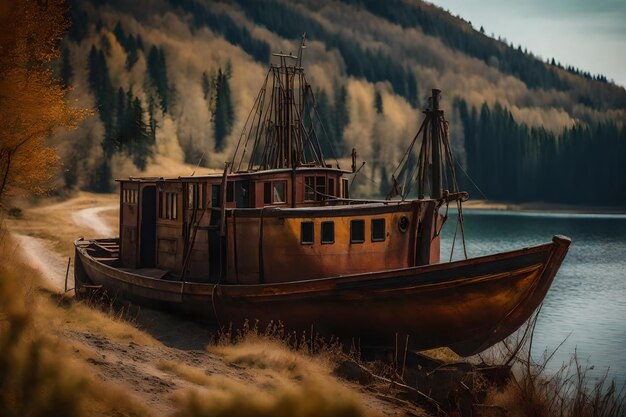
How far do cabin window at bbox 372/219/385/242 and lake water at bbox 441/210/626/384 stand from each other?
6.35 m

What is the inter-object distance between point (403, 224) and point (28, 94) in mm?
11988

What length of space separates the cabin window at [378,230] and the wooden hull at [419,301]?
179 centimetres

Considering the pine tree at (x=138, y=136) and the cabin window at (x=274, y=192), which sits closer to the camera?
the cabin window at (x=274, y=192)

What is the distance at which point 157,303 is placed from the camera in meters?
21.8

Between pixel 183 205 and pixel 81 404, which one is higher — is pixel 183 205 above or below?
above

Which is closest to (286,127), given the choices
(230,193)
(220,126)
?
(230,193)

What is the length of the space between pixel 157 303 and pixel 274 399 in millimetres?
10466

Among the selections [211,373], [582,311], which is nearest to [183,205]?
[211,373]

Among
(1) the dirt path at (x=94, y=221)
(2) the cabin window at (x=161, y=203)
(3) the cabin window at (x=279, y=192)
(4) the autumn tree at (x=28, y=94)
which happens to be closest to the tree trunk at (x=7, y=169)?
(4) the autumn tree at (x=28, y=94)

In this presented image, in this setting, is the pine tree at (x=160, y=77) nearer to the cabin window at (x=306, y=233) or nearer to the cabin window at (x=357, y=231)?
the cabin window at (x=306, y=233)

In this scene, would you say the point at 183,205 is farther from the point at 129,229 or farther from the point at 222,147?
Result: the point at 222,147

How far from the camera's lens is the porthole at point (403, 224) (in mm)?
19373

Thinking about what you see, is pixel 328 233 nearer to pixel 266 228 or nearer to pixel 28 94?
pixel 266 228

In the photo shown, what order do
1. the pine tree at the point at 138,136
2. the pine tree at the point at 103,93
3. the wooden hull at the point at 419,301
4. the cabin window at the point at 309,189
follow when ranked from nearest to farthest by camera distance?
the wooden hull at the point at 419,301, the cabin window at the point at 309,189, the pine tree at the point at 103,93, the pine tree at the point at 138,136
